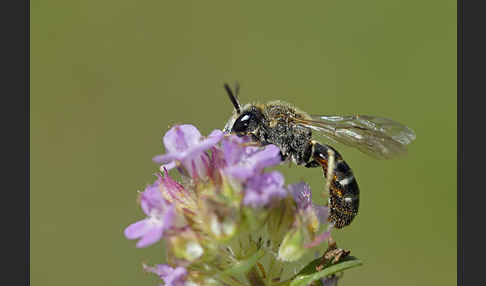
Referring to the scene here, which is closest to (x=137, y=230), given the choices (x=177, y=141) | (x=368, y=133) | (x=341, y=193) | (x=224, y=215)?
(x=224, y=215)

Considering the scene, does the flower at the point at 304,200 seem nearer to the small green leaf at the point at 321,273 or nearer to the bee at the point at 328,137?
the bee at the point at 328,137

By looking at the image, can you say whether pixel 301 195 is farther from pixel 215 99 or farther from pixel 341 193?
pixel 215 99

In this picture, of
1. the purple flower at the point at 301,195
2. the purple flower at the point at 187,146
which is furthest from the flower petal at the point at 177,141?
the purple flower at the point at 301,195

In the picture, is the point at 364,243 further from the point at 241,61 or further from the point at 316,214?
the point at 316,214

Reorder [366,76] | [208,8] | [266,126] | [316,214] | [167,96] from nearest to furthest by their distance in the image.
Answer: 1. [316,214]
2. [266,126]
3. [366,76]
4. [167,96]
5. [208,8]

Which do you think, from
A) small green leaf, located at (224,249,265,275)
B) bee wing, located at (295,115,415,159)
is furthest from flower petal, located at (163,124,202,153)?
bee wing, located at (295,115,415,159)

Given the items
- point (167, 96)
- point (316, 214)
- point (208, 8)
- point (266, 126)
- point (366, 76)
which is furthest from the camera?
point (208, 8)

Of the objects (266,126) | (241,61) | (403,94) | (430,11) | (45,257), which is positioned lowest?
(45,257)

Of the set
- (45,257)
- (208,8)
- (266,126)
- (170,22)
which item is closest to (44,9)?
(170,22)
